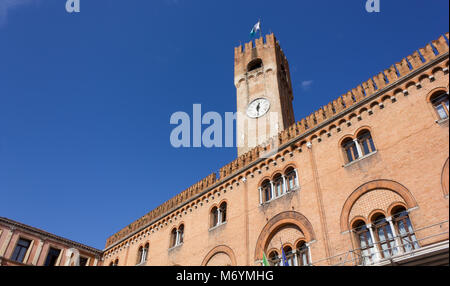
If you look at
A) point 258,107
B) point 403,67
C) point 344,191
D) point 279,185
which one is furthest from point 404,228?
point 258,107

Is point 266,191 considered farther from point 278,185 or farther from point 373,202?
point 373,202

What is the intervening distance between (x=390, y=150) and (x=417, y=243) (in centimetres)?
332

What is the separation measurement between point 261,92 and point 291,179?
1157 cm

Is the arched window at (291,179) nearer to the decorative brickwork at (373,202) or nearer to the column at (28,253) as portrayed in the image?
the decorative brickwork at (373,202)

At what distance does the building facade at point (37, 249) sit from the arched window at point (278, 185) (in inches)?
622

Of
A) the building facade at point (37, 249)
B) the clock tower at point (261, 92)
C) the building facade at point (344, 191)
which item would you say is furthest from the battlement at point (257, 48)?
the building facade at point (37, 249)

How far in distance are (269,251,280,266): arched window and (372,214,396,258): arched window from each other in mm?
4174

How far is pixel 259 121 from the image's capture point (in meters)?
24.0

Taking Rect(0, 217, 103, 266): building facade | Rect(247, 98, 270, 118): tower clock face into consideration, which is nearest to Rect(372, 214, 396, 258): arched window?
Rect(247, 98, 270, 118): tower clock face

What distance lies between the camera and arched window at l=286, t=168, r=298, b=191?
1484 cm

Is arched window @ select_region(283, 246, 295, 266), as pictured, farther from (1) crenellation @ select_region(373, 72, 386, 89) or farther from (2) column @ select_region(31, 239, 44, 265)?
(2) column @ select_region(31, 239, 44, 265)

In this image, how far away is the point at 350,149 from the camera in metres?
13.9

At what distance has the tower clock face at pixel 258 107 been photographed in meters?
24.3
